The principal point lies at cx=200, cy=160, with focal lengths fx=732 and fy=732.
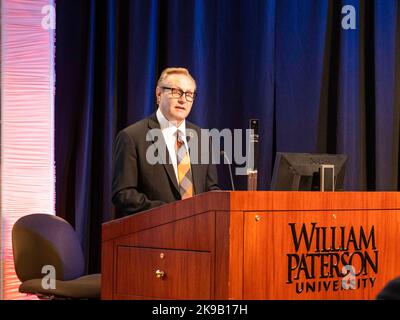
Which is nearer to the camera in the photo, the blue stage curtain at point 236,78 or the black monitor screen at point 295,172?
the black monitor screen at point 295,172

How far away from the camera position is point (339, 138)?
16.3ft

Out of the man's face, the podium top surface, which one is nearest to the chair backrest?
the man's face

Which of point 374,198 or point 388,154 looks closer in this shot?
point 374,198

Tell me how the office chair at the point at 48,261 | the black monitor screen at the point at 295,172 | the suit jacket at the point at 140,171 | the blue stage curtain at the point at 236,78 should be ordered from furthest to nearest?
the blue stage curtain at the point at 236,78
the office chair at the point at 48,261
the suit jacket at the point at 140,171
the black monitor screen at the point at 295,172

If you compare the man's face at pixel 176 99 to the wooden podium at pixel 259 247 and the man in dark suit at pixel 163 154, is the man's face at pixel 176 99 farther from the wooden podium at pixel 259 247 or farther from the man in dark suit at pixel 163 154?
the wooden podium at pixel 259 247

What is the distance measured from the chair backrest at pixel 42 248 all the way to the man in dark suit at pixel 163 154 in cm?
58

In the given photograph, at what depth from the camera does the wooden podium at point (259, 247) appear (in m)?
2.52

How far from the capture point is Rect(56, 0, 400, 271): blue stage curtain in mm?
4770

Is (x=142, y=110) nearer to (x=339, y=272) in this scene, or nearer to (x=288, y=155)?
(x=288, y=155)

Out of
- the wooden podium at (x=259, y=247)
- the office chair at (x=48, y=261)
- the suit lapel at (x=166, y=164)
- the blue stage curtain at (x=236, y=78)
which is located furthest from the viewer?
the blue stage curtain at (x=236, y=78)

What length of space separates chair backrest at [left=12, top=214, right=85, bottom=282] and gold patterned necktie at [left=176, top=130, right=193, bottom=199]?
2.75 feet

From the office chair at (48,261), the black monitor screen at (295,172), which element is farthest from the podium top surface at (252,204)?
the office chair at (48,261)
